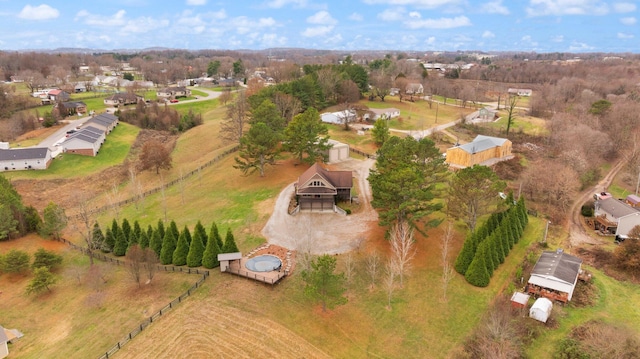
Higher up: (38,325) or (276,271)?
(276,271)

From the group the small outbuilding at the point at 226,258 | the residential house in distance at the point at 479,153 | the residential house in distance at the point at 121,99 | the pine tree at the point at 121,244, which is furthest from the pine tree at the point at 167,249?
the residential house in distance at the point at 121,99

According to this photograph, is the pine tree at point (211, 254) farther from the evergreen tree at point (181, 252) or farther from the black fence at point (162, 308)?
the evergreen tree at point (181, 252)

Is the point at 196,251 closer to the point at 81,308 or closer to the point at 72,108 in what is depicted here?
the point at 81,308

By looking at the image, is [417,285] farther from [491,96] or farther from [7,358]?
[491,96]

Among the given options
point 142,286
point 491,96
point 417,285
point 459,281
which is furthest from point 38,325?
point 491,96

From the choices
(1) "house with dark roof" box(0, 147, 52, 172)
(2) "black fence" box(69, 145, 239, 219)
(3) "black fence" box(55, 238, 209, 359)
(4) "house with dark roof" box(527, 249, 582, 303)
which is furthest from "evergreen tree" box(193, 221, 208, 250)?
(1) "house with dark roof" box(0, 147, 52, 172)

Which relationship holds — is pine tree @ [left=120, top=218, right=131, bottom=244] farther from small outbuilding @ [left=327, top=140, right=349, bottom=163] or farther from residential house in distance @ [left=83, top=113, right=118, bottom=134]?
residential house in distance @ [left=83, top=113, right=118, bottom=134]
